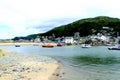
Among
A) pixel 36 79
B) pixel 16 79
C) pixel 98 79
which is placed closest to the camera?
pixel 16 79

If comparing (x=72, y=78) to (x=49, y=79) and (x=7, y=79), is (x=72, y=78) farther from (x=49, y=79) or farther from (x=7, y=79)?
(x=7, y=79)

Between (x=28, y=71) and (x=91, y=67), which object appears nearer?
(x=28, y=71)

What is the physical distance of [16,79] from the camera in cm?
2736

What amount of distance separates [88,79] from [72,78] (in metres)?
2.05

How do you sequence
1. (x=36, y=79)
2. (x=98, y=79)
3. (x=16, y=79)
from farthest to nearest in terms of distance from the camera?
(x=98, y=79) → (x=36, y=79) → (x=16, y=79)

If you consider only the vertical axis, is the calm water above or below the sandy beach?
below

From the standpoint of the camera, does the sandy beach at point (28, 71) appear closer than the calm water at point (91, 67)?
Yes

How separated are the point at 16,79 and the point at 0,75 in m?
3.16

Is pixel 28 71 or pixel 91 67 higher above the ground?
pixel 28 71

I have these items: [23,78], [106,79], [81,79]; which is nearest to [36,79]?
[23,78]

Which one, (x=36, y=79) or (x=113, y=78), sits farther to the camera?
(x=113, y=78)

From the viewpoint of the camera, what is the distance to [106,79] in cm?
3148

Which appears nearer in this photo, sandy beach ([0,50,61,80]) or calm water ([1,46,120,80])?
sandy beach ([0,50,61,80])

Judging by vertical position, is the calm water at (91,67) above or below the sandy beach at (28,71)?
below
